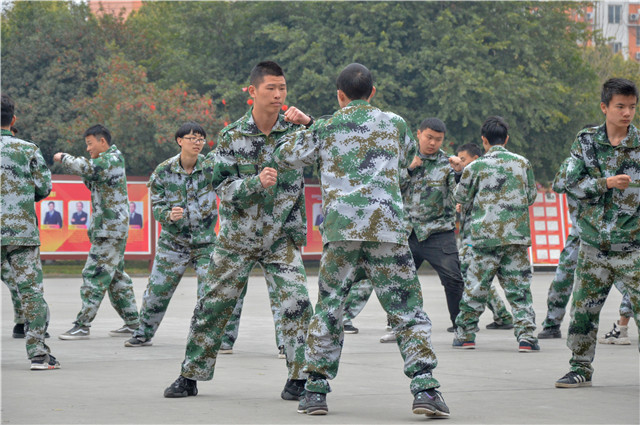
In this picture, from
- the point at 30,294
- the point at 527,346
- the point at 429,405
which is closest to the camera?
the point at 429,405

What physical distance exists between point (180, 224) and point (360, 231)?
402cm

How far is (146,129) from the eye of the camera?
30062mm

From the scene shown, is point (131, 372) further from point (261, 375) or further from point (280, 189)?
point (280, 189)

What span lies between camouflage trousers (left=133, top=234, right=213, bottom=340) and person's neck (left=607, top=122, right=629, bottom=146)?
4185 millimetres

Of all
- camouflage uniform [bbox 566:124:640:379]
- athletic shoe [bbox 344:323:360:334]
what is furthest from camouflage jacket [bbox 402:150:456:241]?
camouflage uniform [bbox 566:124:640:379]

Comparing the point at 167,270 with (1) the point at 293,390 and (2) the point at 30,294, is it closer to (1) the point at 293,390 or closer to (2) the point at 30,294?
(2) the point at 30,294

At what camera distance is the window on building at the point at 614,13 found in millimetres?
107931

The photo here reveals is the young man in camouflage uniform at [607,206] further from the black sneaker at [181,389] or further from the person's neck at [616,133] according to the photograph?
the black sneaker at [181,389]

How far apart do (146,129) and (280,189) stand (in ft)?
81.0

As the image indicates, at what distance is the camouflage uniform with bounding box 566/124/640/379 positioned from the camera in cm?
616

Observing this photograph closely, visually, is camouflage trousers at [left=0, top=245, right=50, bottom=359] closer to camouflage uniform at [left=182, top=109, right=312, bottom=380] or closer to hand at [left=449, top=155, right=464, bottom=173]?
camouflage uniform at [left=182, top=109, right=312, bottom=380]

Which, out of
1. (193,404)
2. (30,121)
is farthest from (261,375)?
(30,121)

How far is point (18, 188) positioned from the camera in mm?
7652

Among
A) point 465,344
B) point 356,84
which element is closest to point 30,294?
point 356,84
